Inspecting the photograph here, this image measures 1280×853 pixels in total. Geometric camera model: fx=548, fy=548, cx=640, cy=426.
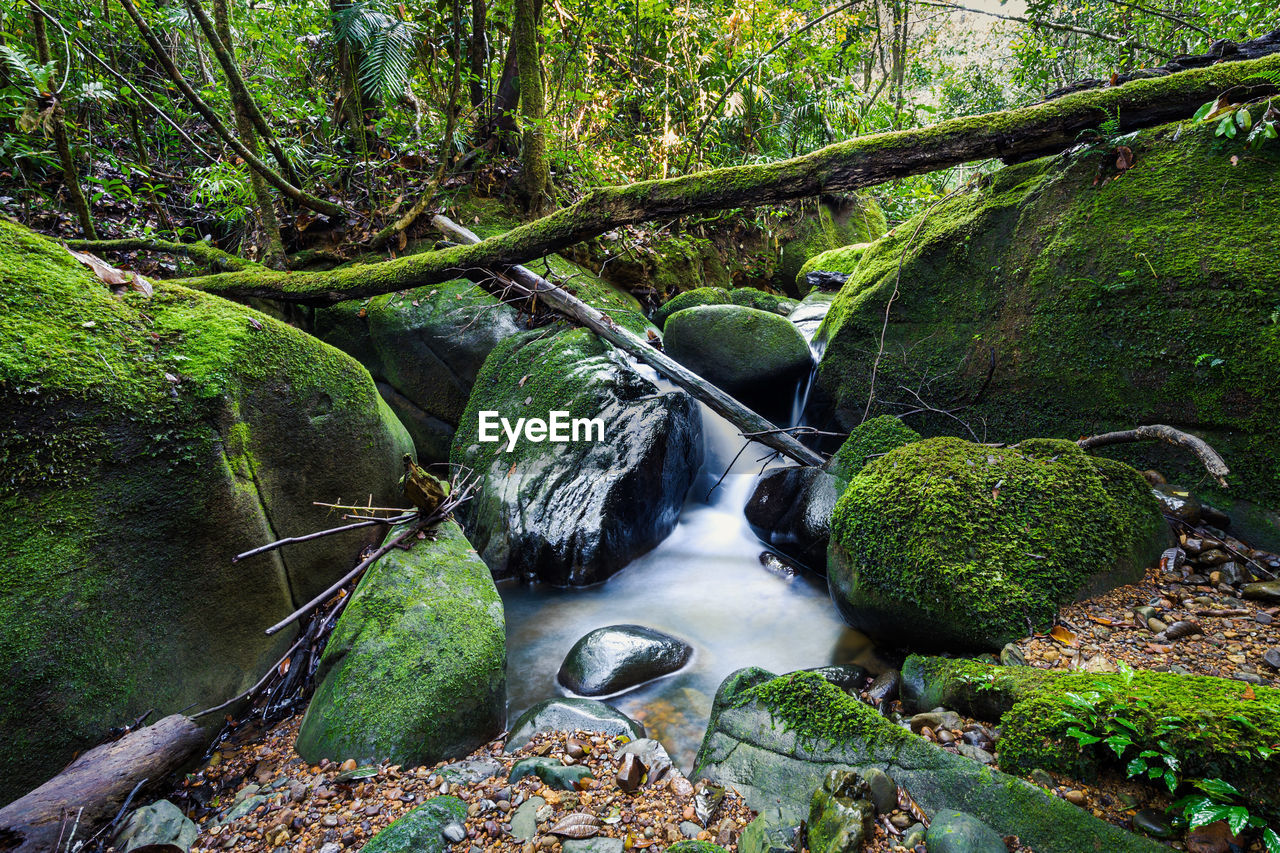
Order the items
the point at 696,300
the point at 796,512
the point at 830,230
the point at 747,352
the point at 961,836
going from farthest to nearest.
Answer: the point at 830,230 → the point at 696,300 → the point at 747,352 → the point at 796,512 → the point at 961,836

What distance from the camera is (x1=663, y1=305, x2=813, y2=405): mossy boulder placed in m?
5.77

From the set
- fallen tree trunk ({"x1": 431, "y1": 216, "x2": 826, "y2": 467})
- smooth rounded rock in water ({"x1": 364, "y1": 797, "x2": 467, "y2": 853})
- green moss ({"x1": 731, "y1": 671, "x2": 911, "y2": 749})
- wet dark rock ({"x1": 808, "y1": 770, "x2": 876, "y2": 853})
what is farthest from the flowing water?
smooth rounded rock in water ({"x1": 364, "y1": 797, "x2": 467, "y2": 853})

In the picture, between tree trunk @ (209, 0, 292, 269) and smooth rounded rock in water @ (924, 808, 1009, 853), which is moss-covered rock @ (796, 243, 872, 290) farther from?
smooth rounded rock in water @ (924, 808, 1009, 853)

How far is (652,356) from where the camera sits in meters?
5.41

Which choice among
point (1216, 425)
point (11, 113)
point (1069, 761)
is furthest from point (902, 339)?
point (11, 113)

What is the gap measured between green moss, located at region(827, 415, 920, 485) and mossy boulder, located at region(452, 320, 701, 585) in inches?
60.0

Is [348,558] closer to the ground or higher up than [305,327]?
closer to the ground

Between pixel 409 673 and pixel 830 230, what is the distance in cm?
1170

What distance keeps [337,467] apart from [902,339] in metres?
4.41

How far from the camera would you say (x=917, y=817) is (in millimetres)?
1740

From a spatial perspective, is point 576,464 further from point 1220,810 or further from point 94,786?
point 1220,810

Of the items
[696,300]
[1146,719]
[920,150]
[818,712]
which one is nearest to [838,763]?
[818,712]

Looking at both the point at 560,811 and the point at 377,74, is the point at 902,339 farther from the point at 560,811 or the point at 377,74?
the point at 377,74

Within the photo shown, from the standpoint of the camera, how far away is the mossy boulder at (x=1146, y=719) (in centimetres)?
146
